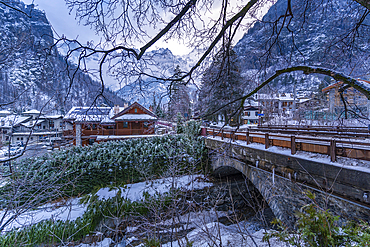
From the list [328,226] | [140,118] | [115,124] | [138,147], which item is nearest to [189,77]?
[328,226]

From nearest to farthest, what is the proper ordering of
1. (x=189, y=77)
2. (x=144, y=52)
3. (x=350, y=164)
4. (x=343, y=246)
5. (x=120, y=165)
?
(x=343, y=246) < (x=144, y=52) < (x=189, y=77) < (x=350, y=164) < (x=120, y=165)

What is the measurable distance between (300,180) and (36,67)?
7.54 meters

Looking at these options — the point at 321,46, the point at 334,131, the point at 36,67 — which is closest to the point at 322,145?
the point at 321,46

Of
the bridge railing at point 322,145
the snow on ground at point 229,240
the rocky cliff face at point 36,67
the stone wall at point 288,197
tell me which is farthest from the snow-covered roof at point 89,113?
the stone wall at point 288,197

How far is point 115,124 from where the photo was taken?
2039cm

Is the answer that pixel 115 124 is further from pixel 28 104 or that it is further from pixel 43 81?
pixel 43 81

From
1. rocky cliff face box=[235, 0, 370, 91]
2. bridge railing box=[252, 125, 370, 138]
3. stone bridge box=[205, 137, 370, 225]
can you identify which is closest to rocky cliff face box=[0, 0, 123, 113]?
stone bridge box=[205, 137, 370, 225]

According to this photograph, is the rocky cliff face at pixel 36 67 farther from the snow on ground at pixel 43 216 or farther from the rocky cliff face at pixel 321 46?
the rocky cliff face at pixel 321 46

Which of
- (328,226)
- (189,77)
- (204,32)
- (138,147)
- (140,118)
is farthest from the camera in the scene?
(140,118)

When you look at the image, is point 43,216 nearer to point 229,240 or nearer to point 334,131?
point 229,240

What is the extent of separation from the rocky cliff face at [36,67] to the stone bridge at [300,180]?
10.9 ft

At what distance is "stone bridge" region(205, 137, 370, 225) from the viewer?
3.80 m

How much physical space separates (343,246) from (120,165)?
11.8 meters

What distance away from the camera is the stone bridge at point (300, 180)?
3.80 m
